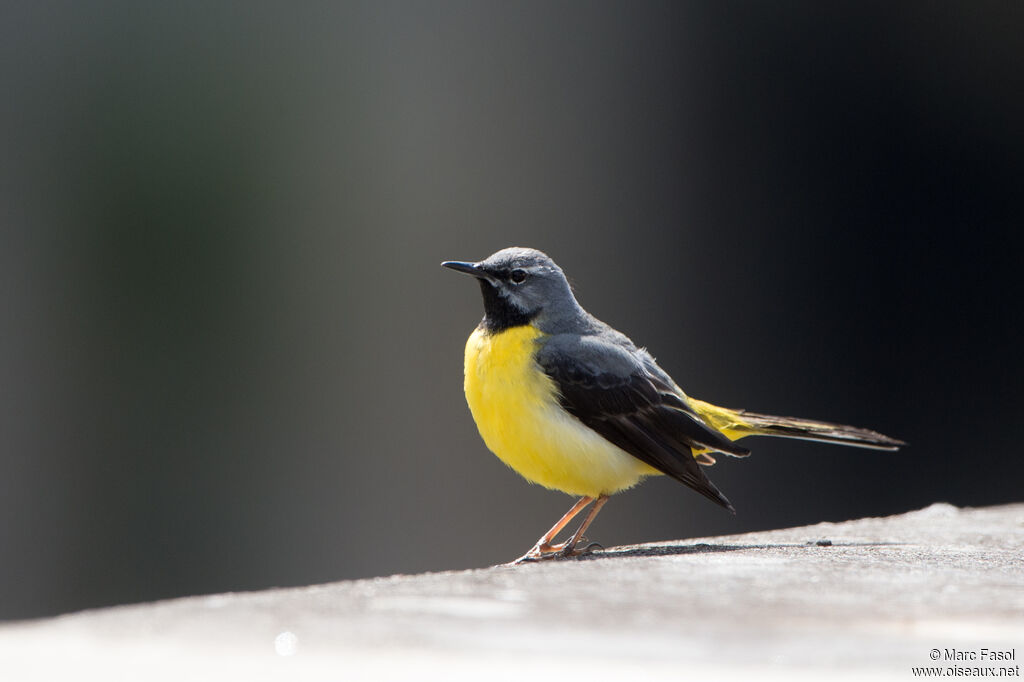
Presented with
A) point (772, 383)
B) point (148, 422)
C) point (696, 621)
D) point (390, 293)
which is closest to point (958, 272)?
point (772, 383)

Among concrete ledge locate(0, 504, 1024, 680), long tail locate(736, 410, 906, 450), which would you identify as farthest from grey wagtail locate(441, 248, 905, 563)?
concrete ledge locate(0, 504, 1024, 680)

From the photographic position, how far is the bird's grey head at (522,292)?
5266 millimetres

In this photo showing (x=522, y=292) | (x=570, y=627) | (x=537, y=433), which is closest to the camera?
(x=570, y=627)

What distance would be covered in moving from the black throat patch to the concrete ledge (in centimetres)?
202

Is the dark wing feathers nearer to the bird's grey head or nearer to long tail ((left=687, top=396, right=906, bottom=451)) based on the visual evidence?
the bird's grey head

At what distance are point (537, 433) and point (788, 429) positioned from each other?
1.32 meters

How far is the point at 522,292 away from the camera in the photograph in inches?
208

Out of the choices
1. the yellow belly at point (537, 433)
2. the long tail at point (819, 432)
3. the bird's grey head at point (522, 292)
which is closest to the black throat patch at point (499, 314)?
the bird's grey head at point (522, 292)

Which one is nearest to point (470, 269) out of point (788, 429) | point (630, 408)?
point (630, 408)

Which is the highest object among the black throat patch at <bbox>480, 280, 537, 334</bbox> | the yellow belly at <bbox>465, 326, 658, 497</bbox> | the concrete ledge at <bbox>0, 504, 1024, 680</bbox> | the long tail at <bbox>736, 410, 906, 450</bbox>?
the black throat patch at <bbox>480, 280, 537, 334</bbox>

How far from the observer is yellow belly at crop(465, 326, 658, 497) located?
4.85 m

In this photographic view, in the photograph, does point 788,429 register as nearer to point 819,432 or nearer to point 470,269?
point 819,432

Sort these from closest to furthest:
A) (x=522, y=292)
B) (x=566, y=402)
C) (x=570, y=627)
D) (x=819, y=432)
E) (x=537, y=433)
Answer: (x=570, y=627) < (x=537, y=433) < (x=566, y=402) < (x=522, y=292) < (x=819, y=432)

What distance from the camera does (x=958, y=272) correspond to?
30.3 feet
